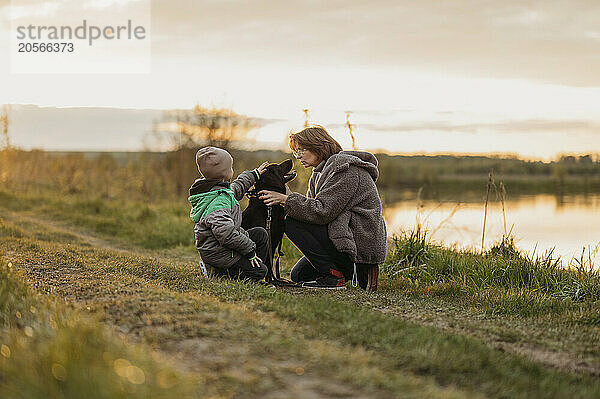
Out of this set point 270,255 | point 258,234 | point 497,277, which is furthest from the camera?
point 497,277

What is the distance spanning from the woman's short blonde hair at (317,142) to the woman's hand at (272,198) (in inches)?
19.5

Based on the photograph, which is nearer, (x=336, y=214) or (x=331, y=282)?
(x=336, y=214)

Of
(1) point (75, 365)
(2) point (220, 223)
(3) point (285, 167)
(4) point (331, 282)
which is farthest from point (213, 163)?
(1) point (75, 365)

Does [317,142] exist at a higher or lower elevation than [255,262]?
higher

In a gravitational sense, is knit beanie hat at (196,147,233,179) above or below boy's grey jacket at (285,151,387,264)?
above

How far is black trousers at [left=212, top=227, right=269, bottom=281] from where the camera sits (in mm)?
5535

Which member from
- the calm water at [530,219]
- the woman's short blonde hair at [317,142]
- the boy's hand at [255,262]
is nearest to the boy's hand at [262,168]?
the woman's short blonde hair at [317,142]

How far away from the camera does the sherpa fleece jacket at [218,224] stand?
5.25 m

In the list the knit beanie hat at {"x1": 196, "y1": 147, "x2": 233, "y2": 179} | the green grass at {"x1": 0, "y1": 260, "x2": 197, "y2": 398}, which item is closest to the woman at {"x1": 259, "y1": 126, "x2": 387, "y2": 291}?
the knit beanie hat at {"x1": 196, "y1": 147, "x2": 233, "y2": 179}

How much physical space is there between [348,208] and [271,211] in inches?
30.7

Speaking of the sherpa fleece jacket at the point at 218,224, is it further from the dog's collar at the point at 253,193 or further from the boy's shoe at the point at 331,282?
the boy's shoe at the point at 331,282

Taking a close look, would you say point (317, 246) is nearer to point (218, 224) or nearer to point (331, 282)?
point (331, 282)

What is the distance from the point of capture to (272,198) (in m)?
5.61

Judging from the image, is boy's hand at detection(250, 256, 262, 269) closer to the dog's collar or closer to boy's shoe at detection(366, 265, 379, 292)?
the dog's collar
